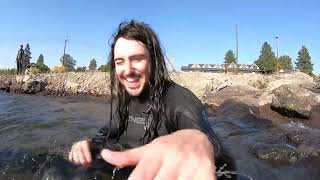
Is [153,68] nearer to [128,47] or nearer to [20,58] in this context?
[128,47]

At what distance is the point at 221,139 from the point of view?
6473mm

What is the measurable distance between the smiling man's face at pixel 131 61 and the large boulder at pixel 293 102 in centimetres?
712

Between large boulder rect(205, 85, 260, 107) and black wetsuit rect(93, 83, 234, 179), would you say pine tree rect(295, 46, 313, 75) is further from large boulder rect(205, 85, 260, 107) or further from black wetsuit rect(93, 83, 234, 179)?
black wetsuit rect(93, 83, 234, 179)

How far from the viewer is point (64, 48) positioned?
4534 cm

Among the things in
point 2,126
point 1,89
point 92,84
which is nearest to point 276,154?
point 2,126

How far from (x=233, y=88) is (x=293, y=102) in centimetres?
442

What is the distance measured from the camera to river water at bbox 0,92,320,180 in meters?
4.09

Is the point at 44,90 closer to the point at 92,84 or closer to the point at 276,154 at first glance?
the point at 92,84

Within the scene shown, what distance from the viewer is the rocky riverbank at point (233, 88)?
369 inches

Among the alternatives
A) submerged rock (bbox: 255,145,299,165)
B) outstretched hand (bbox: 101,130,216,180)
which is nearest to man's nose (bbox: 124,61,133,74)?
outstretched hand (bbox: 101,130,216,180)

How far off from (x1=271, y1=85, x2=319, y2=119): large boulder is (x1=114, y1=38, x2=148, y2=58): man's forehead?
23.6 ft

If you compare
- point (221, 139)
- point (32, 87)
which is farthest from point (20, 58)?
point (221, 139)

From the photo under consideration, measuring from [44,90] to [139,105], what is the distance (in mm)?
18830

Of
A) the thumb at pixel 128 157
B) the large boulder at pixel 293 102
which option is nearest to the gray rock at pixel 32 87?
the large boulder at pixel 293 102
